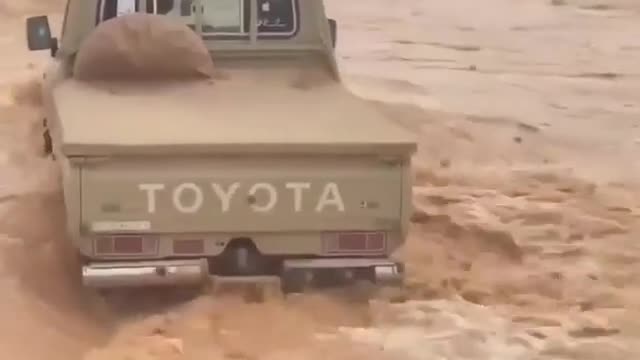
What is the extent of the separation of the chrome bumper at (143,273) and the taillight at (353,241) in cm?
44

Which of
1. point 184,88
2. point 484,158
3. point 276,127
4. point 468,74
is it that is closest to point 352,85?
point 468,74

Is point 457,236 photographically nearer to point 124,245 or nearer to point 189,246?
point 189,246

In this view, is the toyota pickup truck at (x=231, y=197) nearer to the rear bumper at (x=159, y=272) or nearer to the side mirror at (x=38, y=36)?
the rear bumper at (x=159, y=272)

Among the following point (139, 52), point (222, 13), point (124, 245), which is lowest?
point (124, 245)

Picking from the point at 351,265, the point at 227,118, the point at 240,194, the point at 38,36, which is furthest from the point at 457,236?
the point at 38,36

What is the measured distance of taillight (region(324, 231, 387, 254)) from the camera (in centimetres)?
439

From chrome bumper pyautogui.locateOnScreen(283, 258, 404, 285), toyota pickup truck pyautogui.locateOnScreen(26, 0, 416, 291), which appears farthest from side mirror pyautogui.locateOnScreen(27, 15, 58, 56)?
chrome bumper pyautogui.locateOnScreen(283, 258, 404, 285)

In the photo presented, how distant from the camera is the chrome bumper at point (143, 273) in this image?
4.27m

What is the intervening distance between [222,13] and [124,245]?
1.55m

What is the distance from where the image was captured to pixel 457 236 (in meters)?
5.34

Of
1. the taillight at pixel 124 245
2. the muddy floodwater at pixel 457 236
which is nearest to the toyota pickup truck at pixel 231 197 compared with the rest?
the taillight at pixel 124 245

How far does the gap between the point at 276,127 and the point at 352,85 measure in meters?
3.50

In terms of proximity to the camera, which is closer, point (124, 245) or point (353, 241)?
point (124, 245)

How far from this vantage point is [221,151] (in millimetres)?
4266
